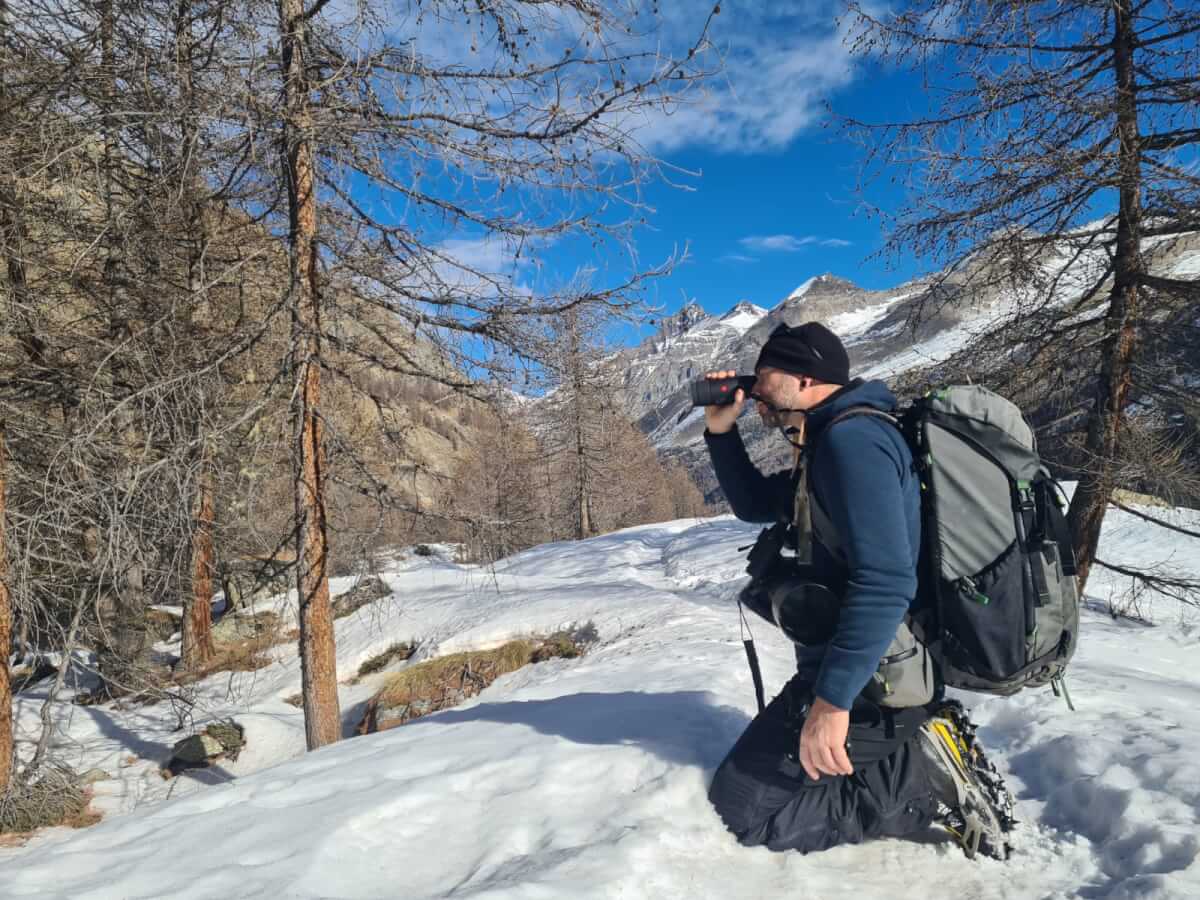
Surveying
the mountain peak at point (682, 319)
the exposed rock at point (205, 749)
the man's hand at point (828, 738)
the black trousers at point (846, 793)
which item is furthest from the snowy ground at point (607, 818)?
the exposed rock at point (205, 749)

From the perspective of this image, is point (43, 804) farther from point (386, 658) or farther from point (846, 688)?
point (846, 688)

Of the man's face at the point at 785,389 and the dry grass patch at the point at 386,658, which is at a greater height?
the man's face at the point at 785,389

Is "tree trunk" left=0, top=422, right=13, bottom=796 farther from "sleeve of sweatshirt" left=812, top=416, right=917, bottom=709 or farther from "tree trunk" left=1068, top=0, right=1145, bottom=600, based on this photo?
"tree trunk" left=1068, top=0, right=1145, bottom=600

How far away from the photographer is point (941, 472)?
7.39 feet

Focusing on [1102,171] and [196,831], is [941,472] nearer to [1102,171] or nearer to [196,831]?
[196,831]

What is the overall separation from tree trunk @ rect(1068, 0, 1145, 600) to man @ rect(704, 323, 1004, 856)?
4753 millimetres

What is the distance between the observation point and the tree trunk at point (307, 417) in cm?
484

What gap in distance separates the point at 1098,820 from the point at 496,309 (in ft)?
14.8

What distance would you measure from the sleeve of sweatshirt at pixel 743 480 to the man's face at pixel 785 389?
0.37 meters

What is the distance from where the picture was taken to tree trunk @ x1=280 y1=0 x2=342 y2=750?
15.9 feet

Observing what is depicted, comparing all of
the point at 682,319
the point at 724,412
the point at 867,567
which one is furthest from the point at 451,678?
the point at 867,567

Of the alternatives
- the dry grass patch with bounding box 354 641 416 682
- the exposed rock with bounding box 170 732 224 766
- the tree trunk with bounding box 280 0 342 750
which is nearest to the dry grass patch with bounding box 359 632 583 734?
the dry grass patch with bounding box 354 641 416 682

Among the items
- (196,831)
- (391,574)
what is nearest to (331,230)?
(196,831)

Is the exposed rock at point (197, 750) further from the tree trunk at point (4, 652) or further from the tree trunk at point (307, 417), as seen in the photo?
the tree trunk at point (307, 417)
